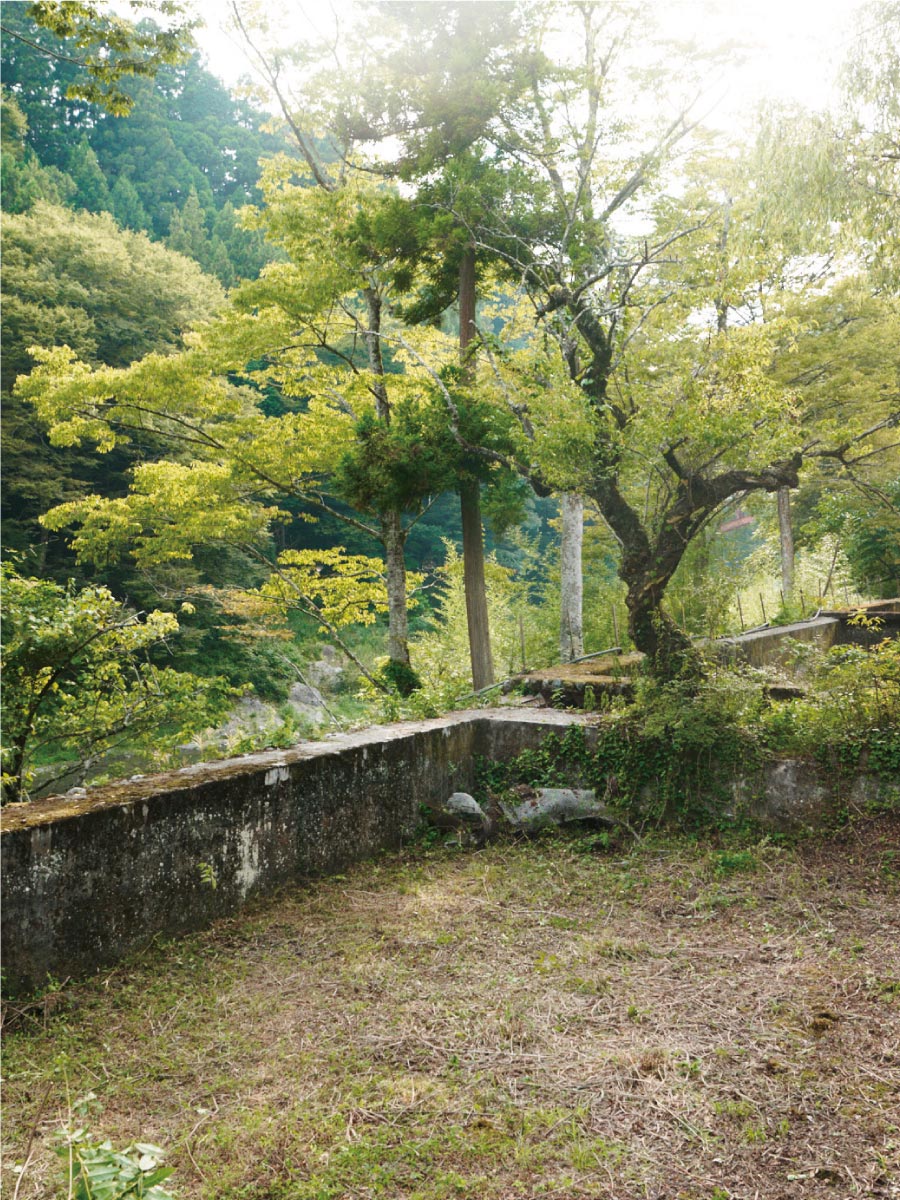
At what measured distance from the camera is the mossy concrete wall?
334cm

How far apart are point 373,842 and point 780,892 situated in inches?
89.8

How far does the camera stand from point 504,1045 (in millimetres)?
2945

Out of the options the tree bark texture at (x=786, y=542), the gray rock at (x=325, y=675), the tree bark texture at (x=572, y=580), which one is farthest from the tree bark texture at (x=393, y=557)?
the gray rock at (x=325, y=675)

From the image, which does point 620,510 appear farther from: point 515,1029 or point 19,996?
point 19,996

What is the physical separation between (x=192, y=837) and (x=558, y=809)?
100 inches

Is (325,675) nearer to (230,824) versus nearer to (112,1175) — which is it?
(230,824)

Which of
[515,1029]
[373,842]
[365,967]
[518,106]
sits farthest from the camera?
[518,106]

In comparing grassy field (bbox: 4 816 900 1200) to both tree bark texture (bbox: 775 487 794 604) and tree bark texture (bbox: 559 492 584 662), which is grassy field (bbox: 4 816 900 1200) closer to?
tree bark texture (bbox: 559 492 584 662)

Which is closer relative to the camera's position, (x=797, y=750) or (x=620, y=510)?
(x=797, y=750)

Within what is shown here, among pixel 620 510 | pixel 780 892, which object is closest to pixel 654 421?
pixel 620 510

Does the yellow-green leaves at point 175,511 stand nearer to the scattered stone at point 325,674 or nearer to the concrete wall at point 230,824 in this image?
the concrete wall at point 230,824

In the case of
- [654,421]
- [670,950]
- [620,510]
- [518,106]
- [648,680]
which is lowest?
[670,950]

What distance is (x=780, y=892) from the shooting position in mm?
4340

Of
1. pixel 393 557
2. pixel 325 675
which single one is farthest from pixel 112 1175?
pixel 325 675
